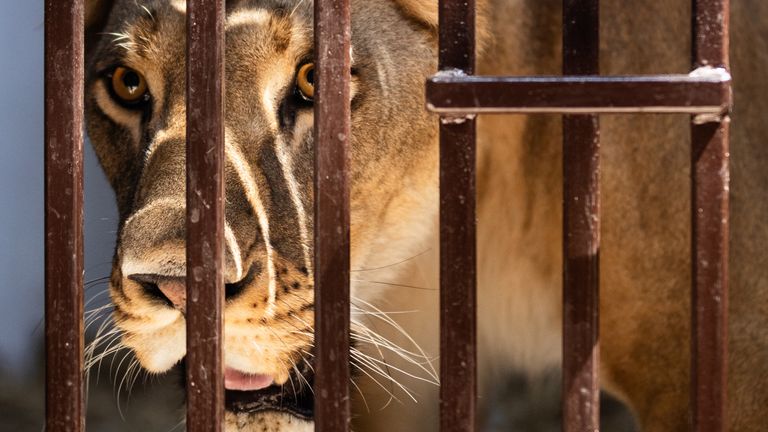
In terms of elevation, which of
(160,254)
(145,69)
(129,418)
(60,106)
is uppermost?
(145,69)

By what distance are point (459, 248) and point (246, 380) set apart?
844 mm

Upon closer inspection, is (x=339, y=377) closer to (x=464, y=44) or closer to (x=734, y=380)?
(x=464, y=44)

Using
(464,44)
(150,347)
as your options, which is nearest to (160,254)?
(150,347)

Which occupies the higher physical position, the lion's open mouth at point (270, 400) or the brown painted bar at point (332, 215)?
the brown painted bar at point (332, 215)

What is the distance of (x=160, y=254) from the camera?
1.43m

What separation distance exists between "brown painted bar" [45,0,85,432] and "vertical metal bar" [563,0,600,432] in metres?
0.50

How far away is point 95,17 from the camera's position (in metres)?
1.92

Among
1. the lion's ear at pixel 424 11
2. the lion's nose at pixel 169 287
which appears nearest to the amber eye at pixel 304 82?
the lion's ear at pixel 424 11

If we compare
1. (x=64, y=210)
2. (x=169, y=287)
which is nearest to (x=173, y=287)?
(x=169, y=287)

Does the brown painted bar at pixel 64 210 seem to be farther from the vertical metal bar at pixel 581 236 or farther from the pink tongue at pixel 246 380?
the pink tongue at pixel 246 380

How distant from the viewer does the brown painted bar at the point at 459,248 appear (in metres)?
0.96

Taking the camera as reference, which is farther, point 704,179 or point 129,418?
point 129,418

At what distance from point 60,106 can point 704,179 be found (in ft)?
2.14

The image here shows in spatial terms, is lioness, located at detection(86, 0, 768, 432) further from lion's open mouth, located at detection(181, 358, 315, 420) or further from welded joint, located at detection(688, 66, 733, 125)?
welded joint, located at detection(688, 66, 733, 125)
